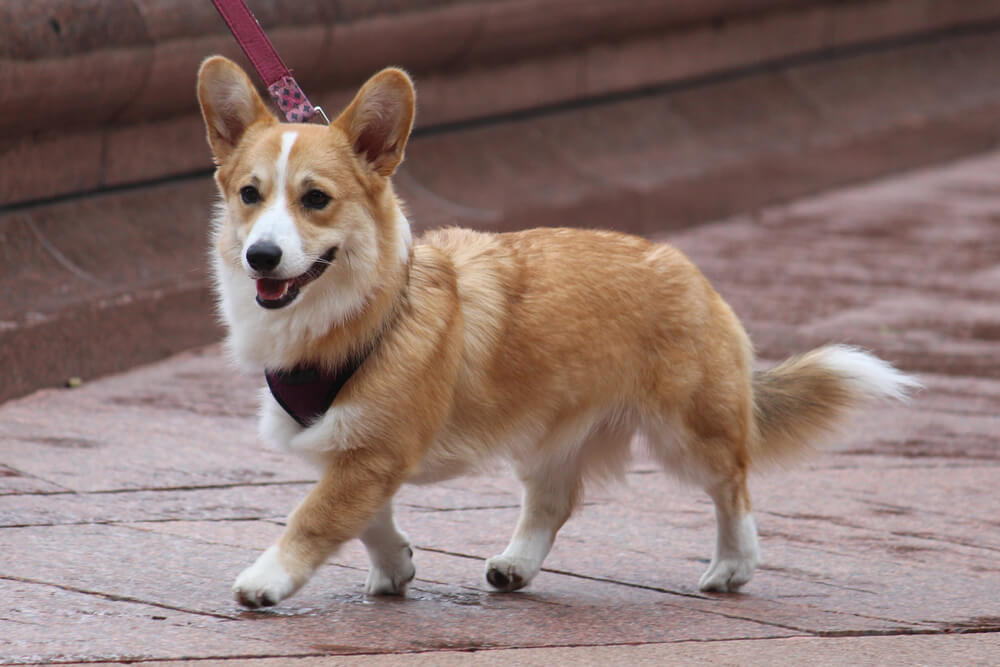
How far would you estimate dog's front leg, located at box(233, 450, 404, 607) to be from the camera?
13.6ft

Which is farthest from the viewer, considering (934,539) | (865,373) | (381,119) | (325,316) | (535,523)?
(934,539)

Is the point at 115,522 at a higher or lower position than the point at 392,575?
lower

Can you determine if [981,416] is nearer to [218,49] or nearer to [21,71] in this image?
[218,49]

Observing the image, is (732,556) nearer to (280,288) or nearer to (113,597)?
(280,288)

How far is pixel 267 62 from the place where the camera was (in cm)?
489

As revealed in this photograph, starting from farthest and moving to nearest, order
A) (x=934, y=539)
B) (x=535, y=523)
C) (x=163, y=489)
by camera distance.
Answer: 1. (x=163, y=489)
2. (x=934, y=539)
3. (x=535, y=523)

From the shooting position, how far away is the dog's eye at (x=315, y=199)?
13.9 feet

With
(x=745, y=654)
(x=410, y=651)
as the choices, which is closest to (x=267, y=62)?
(x=410, y=651)

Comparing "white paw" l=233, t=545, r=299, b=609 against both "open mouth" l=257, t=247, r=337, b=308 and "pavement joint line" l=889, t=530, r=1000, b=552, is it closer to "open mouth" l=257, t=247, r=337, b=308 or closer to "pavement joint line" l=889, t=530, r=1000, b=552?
"open mouth" l=257, t=247, r=337, b=308

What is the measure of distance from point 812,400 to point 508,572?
3.87 ft

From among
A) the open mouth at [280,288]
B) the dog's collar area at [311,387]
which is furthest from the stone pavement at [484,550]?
the open mouth at [280,288]

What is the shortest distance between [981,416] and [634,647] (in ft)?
11.3

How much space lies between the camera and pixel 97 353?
272 inches

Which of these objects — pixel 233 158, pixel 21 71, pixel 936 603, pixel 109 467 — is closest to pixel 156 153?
pixel 21 71
